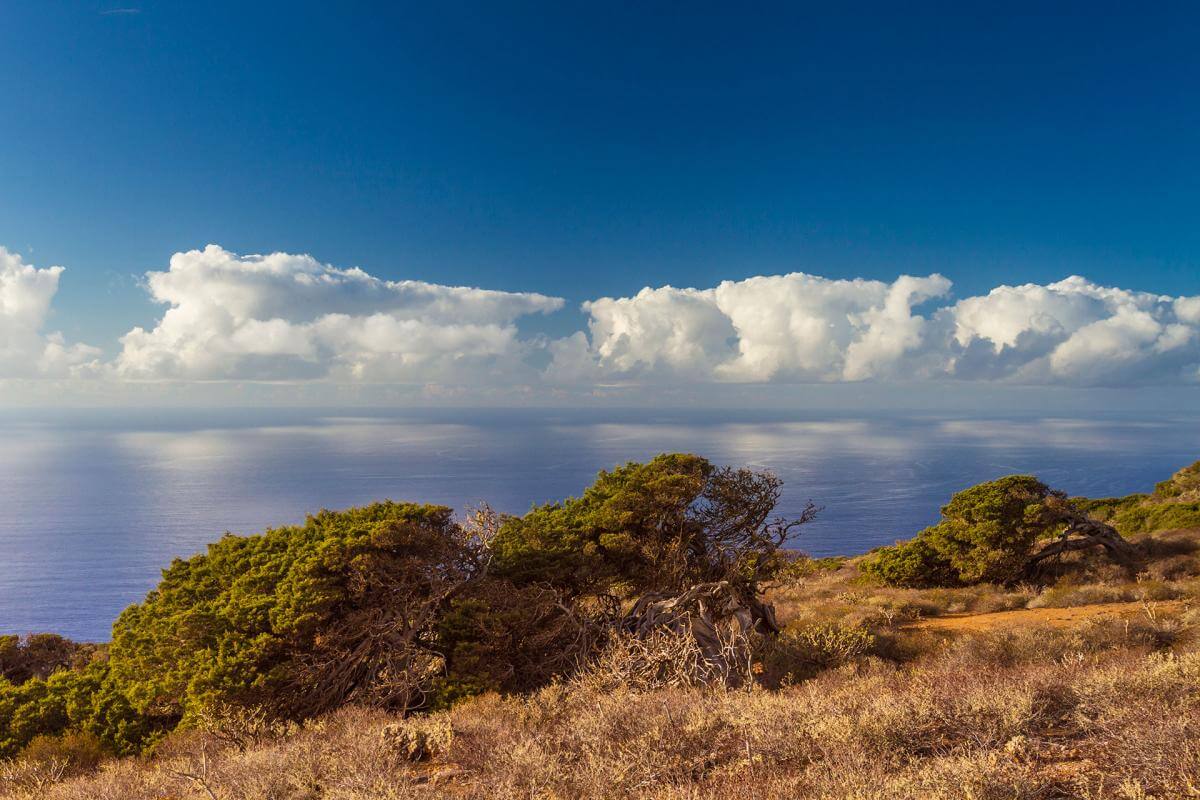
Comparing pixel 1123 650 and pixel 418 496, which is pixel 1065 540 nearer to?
pixel 1123 650

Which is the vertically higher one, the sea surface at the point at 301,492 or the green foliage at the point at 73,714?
the green foliage at the point at 73,714

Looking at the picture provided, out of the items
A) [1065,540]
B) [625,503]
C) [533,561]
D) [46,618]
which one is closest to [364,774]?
[533,561]

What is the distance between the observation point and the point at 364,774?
6.54m

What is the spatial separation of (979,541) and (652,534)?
1608cm

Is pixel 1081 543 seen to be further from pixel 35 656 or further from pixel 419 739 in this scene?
pixel 35 656

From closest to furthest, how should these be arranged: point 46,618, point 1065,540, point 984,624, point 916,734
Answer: point 916,734
point 984,624
point 1065,540
point 46,618

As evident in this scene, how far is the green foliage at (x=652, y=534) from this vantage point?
15.5m

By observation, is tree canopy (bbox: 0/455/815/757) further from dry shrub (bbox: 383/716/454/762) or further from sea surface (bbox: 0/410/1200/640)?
sea surface (bbox: 0/410/1200/640)

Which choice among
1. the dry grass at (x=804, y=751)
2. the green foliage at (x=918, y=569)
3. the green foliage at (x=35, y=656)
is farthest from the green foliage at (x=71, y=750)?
the green foliage at (x=918, y=569)

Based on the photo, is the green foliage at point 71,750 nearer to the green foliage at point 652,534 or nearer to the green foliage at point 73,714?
the green foliage at point 73,714

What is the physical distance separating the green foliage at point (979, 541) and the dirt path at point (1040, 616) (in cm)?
524

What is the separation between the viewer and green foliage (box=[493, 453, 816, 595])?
15461 mm

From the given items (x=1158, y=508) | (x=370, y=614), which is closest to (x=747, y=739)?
(x=370, y=614)

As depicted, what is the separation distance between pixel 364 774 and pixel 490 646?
6345mm
